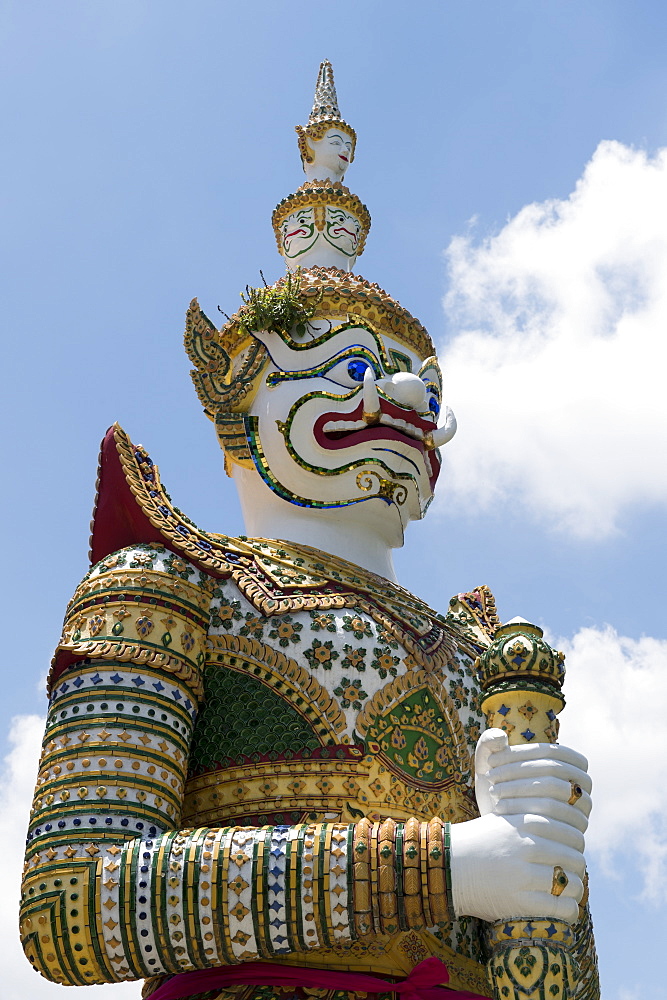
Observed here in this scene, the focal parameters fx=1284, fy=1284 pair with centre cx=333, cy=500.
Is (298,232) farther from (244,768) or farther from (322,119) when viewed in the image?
(244,768)

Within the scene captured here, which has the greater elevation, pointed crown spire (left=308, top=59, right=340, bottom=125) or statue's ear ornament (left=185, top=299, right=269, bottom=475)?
pointed crown spire (left=308, top=59, right=340, bottom=125)

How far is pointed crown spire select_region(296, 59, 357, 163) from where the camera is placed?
8.00 meters

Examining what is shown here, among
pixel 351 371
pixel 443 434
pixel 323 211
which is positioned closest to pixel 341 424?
pixel 351 371

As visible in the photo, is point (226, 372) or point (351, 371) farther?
point (226, 372)

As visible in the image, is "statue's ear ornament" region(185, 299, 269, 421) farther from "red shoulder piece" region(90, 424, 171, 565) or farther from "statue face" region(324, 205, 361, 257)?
"statue face" region(324, 205, 361, 257)

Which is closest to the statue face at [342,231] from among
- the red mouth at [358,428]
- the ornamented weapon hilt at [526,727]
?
the red mouth at [358,428]

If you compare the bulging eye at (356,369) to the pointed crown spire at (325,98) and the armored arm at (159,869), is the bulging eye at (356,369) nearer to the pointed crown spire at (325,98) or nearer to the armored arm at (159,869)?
the armored arm at (159,869)

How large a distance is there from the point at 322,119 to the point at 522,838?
203 inches

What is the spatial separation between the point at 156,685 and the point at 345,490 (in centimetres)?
160

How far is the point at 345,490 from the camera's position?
6.25 m

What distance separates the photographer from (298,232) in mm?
7527

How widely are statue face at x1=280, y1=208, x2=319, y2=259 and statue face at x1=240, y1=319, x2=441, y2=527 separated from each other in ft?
3.73

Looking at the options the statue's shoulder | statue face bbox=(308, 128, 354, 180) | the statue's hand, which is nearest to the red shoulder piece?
the statue's shoulder

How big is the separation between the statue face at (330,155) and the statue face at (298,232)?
1.52 feet
